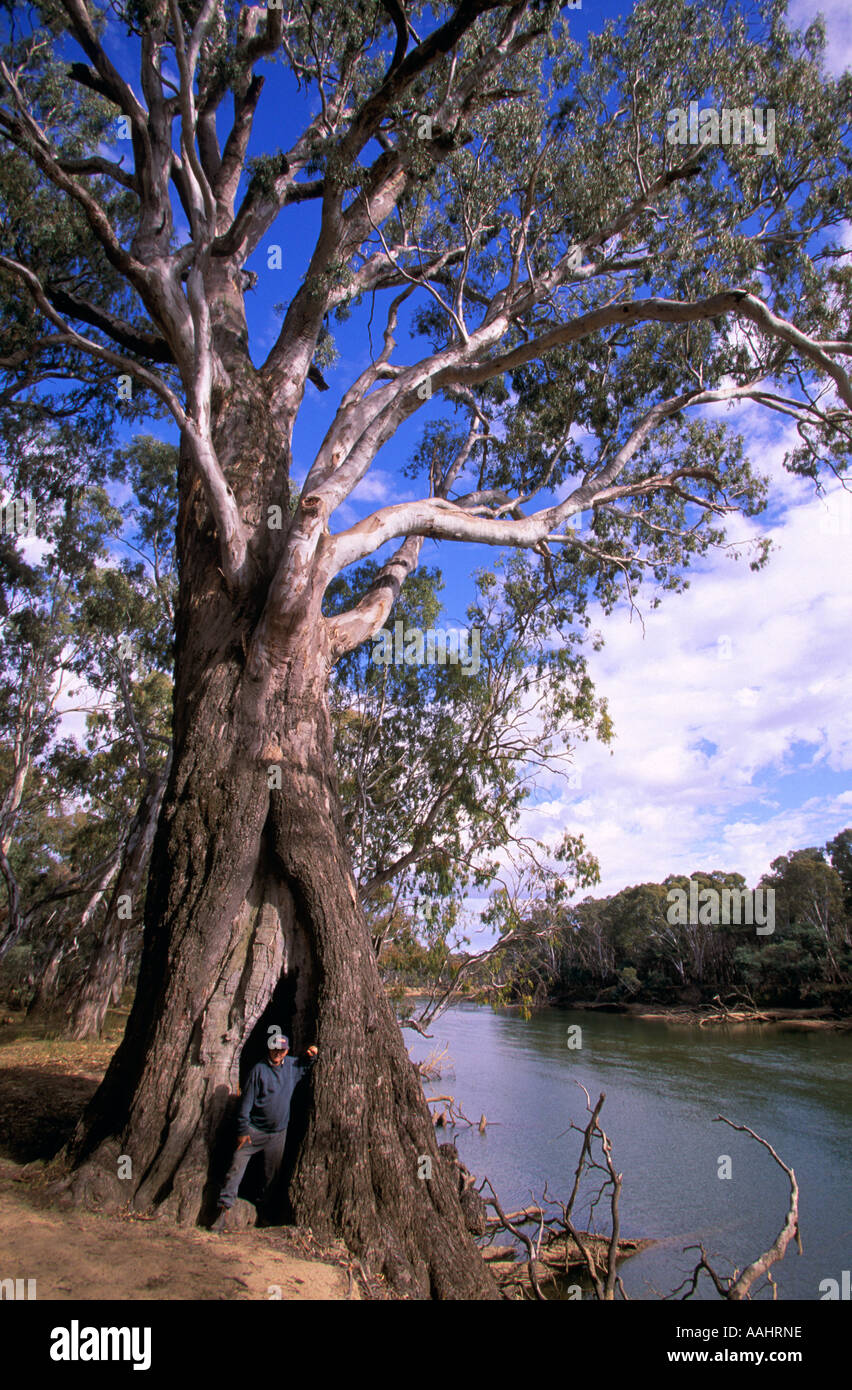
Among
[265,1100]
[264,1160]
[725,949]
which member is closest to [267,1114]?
[265,1100]

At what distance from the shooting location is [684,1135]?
39.3 feet

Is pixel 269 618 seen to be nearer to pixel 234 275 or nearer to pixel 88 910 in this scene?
pixel 234 275

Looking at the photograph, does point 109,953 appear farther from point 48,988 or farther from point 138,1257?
point 138,1257

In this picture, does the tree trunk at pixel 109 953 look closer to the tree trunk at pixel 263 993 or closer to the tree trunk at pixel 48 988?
the tree trunk at pixel 48 988

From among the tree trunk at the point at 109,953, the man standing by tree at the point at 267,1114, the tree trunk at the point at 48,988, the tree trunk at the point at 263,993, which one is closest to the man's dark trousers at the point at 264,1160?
the man standing by tree at the point at 267,1114

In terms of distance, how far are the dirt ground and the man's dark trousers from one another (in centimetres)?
18

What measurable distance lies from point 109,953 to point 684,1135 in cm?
869

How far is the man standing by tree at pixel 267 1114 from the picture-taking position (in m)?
3.81

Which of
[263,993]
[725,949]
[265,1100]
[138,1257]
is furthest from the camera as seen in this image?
[725,949]

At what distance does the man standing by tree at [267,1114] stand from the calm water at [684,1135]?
3.82 m

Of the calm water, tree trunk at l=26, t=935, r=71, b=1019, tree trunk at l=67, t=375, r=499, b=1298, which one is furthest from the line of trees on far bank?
tree trunk at l=67, t=375, r=499, b=1298

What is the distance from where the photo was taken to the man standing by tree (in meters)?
3.81
